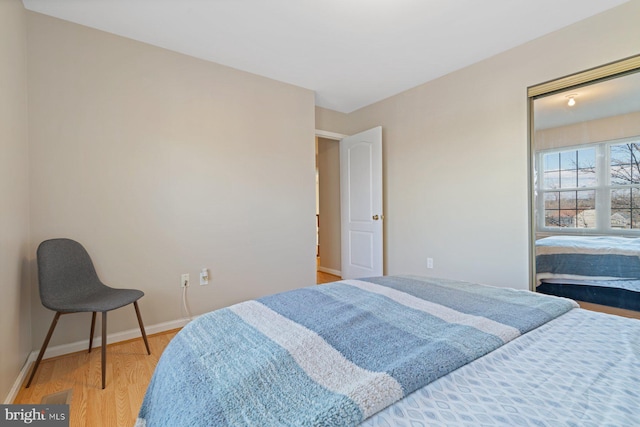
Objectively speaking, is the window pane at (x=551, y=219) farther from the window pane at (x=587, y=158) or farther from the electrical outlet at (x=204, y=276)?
the electrical outlet at (x=204, y=276)

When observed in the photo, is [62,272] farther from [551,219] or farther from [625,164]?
[625,164]

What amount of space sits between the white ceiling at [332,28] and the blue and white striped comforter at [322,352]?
77.3 inches

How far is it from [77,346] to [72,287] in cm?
53

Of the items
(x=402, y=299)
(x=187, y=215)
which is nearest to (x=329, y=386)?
(x=402, y=299)

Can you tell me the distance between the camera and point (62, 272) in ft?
6.13

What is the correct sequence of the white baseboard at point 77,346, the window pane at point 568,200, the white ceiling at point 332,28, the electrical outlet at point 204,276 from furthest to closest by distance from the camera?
the electrical outlet at point 204,276 → the window pane at point 568,200 → the white ceiling at point 332,28 → the white baseboard at point 77,346

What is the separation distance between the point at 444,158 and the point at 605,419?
2.77 meters

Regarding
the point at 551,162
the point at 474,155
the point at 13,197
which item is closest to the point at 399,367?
the point at 13,197

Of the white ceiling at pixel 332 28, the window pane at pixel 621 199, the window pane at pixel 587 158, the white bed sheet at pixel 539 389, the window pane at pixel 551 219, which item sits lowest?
the white bed sheet at pixel 539 389

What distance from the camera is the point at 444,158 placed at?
3006 millimetres

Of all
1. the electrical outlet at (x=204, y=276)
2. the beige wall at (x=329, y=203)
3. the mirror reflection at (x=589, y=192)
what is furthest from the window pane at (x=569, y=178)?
the electrical outlet at (x=204, y=276)

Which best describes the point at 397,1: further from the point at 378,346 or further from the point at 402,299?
the point at 378,346

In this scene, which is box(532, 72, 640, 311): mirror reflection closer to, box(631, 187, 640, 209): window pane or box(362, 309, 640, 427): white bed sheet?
box(631, 187, 640, 209): window pane

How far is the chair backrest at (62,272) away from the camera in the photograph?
1.74 meters
